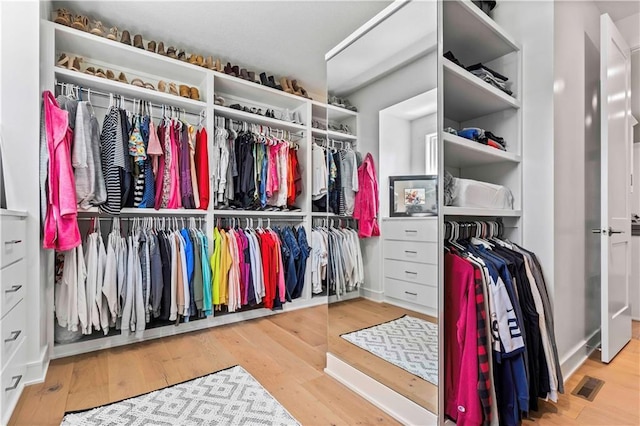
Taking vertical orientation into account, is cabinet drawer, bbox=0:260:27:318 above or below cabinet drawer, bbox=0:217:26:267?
below

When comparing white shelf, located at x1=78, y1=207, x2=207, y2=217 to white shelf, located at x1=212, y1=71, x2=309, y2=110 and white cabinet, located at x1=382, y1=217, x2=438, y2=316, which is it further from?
white cabinet, located at x1=382, y1=217, x2=438, y2=316

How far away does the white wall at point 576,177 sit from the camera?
1778 mm

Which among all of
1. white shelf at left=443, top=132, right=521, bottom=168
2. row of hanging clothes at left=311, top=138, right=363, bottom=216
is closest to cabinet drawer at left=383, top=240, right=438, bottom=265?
row of hanging clothes at left=311, top=138, right=363, bottom=216

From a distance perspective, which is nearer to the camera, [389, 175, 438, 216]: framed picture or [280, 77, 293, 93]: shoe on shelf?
[389, 175, 438, 216]: framed picture

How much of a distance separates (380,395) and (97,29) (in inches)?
122

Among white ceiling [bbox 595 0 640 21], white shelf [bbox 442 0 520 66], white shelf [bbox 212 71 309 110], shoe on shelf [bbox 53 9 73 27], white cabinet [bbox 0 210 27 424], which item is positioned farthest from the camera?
white shelf [bbox 212 71 309 110]

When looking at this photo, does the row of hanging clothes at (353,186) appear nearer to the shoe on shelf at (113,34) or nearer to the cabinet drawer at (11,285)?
the cabinet drawer at (11,285)

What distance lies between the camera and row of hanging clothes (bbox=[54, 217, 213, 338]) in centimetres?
198

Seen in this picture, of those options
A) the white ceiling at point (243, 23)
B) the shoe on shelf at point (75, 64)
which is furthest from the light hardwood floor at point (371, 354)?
the shoe on shelf at point (75, 64)

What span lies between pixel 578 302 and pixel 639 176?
7.74ft

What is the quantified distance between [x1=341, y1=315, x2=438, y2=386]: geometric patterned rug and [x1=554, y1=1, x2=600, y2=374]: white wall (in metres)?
0.97

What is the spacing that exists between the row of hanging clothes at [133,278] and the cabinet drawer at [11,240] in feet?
1.26

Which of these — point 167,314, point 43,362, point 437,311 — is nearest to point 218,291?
point 167,314

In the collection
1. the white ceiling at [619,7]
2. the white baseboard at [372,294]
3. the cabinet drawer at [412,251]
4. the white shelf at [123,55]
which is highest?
the white ceiling at [619,7]
